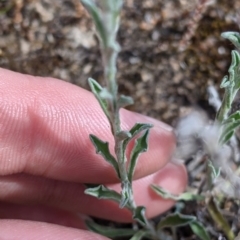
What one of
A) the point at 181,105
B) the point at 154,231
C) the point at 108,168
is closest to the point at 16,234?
the point at 108,168

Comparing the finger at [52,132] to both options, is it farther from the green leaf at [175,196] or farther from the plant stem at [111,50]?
the plant stem at [111,50]

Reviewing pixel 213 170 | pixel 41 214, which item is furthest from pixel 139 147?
pixel 41 214

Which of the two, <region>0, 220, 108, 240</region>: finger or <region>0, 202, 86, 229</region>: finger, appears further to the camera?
<region>0, 202, 86, 229</region>: finger

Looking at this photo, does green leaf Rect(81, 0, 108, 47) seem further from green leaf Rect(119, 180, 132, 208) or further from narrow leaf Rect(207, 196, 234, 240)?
narrow leaf Rect(207, 196, 234, 240)

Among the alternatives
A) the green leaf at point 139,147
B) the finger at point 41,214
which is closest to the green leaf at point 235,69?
the green leaf at point 139,147

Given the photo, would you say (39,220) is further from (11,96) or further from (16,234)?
(11,96)

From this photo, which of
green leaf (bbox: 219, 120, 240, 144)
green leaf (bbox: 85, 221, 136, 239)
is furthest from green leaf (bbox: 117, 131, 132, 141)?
green leaf (bbox: 85, 221, 136, 239)
